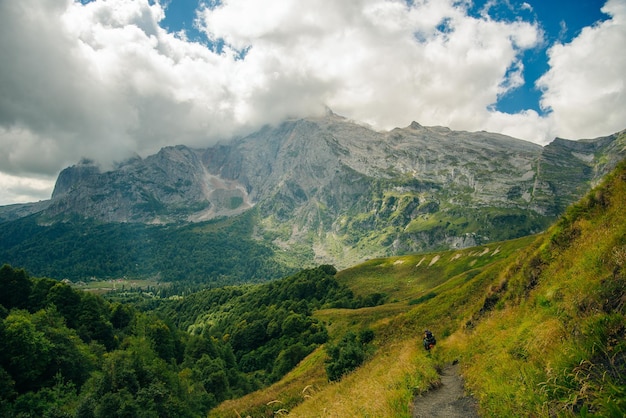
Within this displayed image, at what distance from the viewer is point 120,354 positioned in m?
42.4

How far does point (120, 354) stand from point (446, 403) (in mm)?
42988

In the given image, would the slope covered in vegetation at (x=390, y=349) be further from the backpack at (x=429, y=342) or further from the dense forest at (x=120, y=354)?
the backpack at (x=429, y=342)

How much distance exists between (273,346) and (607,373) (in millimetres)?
102924

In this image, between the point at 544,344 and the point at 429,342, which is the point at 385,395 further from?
the point at 429,342

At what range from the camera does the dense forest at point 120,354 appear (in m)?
38.8

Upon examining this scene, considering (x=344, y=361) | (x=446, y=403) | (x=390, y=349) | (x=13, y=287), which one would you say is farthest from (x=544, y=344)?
(x=13, y=287)

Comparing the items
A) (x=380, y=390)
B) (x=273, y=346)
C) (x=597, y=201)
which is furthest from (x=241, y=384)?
(x=597, y=201)

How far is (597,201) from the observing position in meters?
19.7

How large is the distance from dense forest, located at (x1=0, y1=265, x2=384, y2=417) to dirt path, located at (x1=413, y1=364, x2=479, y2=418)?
1283 centimetres

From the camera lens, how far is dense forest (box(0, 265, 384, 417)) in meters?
38.8

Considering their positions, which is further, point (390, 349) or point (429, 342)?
point (390, 349)

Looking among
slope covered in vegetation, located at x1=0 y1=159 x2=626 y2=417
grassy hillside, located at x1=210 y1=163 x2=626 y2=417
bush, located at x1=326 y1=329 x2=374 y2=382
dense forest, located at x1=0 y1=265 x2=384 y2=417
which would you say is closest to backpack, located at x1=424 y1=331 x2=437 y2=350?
slope covered in vegetation, located at x1=0 y1=159 x2=626 y2=417

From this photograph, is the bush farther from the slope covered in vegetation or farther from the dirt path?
the dirt path

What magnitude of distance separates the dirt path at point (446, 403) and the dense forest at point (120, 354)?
42.1 ft
